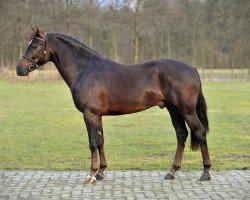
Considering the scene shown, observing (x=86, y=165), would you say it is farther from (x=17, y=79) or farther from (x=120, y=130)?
(x=17, y=79)

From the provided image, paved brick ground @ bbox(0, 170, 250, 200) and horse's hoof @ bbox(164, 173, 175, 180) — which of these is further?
horse's hoof @ bbox(164, 173, 175, 180)

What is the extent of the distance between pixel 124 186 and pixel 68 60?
2.32 meters

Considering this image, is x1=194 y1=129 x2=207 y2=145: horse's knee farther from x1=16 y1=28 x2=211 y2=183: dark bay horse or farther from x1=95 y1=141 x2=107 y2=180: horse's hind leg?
x1=95 y1=141 x2=107 y2=180: horse's hind leg

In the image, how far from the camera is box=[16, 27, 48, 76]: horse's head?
773cm

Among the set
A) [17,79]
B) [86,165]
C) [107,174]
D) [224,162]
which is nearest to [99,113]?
[107,174]

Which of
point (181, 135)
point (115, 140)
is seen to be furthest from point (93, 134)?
point (115, 140)

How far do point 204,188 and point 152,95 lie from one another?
170 centimetres

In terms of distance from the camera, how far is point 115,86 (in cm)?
771

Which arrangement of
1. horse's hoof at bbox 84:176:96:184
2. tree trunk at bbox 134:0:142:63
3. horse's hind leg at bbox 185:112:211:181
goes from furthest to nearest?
1. tree trunk at bbox 134:0:142:63
2. horse's hind leg at bbox 185:112:211:181
3. horse's hoof at bbox 84:176:96:184

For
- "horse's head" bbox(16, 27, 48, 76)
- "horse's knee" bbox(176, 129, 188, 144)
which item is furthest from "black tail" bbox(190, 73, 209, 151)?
"horse's head" bbox(16, 27, 48, 76)

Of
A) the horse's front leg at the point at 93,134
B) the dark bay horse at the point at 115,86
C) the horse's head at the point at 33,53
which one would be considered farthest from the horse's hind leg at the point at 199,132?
the horse's head at the point at 33,53

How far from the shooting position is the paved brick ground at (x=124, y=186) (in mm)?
6781

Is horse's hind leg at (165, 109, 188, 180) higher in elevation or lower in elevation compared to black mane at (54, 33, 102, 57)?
lower

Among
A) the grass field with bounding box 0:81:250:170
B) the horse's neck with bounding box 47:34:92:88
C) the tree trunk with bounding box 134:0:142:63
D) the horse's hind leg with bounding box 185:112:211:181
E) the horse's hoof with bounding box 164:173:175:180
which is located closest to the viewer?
the horse's hind leg with bounding box 185:112:211:181
